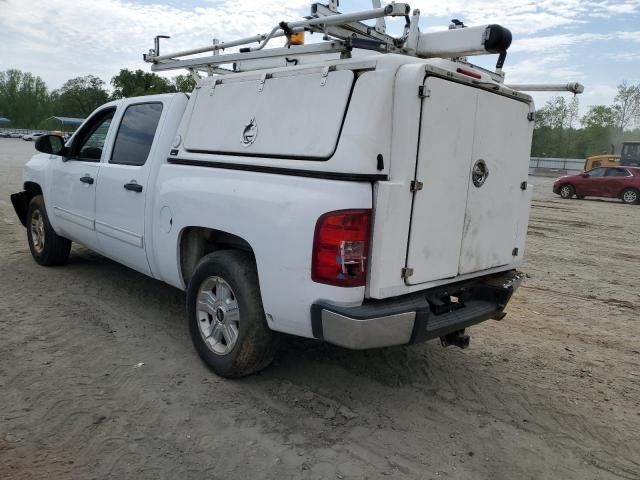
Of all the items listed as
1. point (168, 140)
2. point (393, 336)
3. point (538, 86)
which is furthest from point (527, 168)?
point (168, 140)

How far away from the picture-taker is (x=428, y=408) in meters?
3.56

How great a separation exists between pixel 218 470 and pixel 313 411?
0.79 m

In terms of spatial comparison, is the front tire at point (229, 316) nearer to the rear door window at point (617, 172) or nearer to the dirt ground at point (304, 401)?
the dirt ground at point (304, 401)

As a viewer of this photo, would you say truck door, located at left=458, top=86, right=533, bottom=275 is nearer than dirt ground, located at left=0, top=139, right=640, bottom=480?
No

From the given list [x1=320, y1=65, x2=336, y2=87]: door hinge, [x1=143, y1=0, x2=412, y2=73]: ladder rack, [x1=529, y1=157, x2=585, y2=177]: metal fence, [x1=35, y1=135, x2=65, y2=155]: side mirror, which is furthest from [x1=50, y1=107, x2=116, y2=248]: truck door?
[x1=529, y1=157, x2=585, y2=177]: metal fence

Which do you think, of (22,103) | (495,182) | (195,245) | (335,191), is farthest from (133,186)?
(22,103)

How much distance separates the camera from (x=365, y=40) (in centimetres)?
331

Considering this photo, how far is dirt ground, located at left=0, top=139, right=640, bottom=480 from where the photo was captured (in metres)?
2.93

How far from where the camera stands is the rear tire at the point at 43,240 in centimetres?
626

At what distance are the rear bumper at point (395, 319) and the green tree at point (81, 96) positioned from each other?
280 ft

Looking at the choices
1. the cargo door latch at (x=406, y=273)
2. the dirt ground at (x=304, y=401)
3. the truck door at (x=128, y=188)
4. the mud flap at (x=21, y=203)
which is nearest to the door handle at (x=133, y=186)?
the truck door at (x=128, y=188)

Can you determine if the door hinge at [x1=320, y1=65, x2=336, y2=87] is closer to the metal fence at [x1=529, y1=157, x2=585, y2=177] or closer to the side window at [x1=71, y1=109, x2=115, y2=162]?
the side window at [x1=71, y1=109, x2=115, y2=162]

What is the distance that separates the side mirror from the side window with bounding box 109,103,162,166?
45.6 inches

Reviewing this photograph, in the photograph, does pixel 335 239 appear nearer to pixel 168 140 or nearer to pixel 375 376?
pixel 375 376
